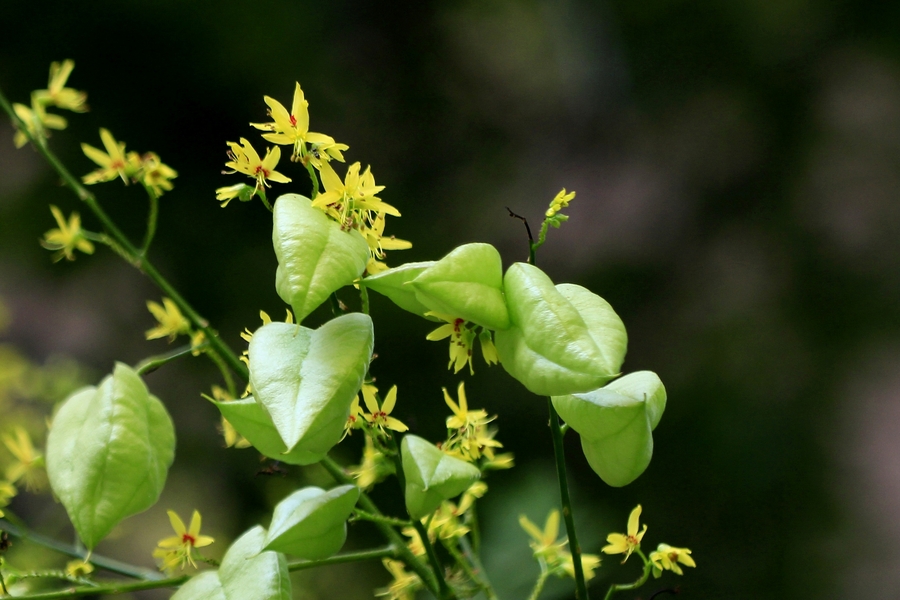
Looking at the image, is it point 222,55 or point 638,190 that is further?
point 638,190

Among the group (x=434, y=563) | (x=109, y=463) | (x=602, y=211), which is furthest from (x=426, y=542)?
(x=602, y=211)

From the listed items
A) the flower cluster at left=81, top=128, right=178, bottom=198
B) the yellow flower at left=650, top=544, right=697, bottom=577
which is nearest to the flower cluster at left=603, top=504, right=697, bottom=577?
the yellow flower at left=650, top=544, right=697, bottom=577

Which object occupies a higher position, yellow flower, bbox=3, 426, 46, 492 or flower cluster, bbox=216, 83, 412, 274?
flower cluster, bbox=216, 83, 412, 274

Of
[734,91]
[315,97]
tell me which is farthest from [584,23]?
[315,97]

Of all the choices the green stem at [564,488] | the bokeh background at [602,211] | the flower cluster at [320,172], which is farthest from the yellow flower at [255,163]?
the bokeh background at [602,211]

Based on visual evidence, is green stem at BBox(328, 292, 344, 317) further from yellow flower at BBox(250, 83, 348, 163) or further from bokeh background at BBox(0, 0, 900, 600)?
bokeh background at BBox(0, 0, 900, 600)

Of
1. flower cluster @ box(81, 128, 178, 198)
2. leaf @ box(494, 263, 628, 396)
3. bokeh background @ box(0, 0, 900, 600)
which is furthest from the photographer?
bokeh background @ box(0, 0, 900, 600)

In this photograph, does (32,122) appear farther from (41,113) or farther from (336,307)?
(336,307)

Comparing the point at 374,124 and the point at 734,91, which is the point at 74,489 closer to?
the point at 374,124
